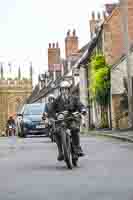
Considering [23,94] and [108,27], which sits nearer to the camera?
[108,27]

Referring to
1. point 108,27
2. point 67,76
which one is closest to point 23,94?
point 67,76

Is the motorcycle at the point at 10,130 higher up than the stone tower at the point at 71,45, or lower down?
lower down

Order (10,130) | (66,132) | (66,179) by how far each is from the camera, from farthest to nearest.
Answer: (10,130) → (66,132) → (66,179)

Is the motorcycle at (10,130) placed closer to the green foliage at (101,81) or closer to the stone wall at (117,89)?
the green foliage at (101,81)

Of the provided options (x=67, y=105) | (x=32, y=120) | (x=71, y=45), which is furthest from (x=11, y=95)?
(x=67, y=105)

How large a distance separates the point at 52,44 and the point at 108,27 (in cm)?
3557

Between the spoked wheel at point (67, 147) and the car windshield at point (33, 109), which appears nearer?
the spoked wheel at point (67, 147)

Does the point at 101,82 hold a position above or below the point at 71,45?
below

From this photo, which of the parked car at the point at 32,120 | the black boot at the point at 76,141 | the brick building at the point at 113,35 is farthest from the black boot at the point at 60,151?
the brick building at the point at 113,35

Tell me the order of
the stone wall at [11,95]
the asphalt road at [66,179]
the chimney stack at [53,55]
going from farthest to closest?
the stone wall at [11,95] < the chimney stack at [53,55] < the asphalt road at [66,179]

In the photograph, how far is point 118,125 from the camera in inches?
1789

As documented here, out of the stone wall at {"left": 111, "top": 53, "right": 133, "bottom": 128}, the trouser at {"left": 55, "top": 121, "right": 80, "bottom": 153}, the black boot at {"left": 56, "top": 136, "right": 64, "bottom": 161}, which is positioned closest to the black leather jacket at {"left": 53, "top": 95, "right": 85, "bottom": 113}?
the trouser at {"left": 55, "top": 121, "right": 80, "bottom": 153}

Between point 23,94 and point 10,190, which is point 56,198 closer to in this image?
point 10,190

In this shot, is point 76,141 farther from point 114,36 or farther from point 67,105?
point 114,36
